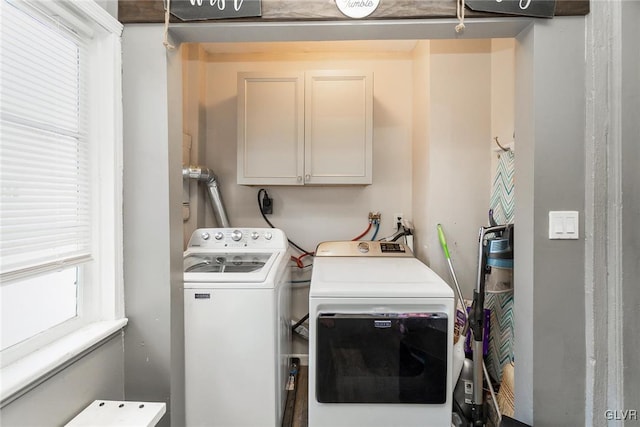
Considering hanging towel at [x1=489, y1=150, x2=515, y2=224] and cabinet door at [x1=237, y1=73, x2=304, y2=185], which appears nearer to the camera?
hanging towel at [x1=489, y1=150, x2=515, y2=224]

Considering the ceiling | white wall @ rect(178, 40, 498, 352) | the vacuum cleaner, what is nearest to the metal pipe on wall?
white wall @ rect(178, 40, 498, 352)

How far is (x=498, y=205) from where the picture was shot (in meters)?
1.90

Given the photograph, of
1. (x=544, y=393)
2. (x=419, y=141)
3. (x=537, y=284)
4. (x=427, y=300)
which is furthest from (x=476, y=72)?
(x=544, y=393)

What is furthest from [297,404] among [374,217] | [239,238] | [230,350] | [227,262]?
[374,217]

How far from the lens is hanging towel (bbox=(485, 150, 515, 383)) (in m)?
1.75

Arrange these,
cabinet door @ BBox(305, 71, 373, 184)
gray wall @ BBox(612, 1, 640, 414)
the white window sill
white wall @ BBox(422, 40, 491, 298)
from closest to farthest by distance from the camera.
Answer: the white window sill
gray wall @ BBox(612, 1, 640, 414)
white wall @ BBox(422, 40, 491, 298)
cabinet door @ BBox(305, 71, 373, 184)

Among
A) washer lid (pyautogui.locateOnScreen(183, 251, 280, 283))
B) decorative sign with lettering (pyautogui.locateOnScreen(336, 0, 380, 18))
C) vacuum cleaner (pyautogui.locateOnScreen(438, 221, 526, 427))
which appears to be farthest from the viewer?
washer lid (pyautogui.locateOnScreen(183, 251, 280, 283))

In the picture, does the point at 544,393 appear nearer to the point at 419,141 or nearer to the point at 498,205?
the point at 498,205

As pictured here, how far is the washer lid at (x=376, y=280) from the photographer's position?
134 centimetres

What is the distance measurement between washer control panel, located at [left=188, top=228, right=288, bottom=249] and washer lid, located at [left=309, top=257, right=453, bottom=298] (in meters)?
0.36

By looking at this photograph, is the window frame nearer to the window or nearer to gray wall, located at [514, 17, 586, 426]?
the window

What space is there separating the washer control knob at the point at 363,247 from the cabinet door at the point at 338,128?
47 cm

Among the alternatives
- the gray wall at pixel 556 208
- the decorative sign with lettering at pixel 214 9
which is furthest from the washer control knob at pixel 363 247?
the decorative sign with lettering at pixel 214 9

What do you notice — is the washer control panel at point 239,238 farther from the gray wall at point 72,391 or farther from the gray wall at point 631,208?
the gray wall at point 631,208
